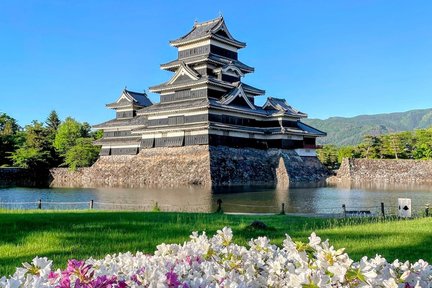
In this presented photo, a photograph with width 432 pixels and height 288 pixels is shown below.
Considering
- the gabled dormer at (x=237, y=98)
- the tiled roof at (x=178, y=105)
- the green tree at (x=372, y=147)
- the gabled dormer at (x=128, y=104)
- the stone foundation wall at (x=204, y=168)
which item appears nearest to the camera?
the stone foundation wall at (x=204, y=168)

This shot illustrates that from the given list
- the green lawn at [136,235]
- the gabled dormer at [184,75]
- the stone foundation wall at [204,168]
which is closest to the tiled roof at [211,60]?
the gabled dormer at [184,75]

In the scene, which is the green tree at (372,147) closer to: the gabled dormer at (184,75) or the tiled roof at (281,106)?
the tiled roof at (281,106)

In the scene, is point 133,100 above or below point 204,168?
above

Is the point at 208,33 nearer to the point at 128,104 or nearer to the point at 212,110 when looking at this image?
the point at 212,110

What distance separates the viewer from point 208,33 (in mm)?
41469

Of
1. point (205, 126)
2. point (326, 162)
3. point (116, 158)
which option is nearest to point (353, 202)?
point (205, 126)

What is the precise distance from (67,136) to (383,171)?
38.9m

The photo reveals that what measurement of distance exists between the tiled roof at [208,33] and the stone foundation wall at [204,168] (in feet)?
37.5

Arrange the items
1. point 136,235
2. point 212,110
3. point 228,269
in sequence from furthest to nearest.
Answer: point 212,110 → point 136,235 → point 228,269

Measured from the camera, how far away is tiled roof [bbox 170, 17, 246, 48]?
42.2 metres

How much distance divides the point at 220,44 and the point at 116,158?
16992 millimetres

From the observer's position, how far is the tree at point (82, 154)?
49938 millimetres

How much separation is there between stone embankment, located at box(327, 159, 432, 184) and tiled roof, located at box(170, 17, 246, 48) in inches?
677

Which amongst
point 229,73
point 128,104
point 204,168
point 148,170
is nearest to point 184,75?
point 229,73
